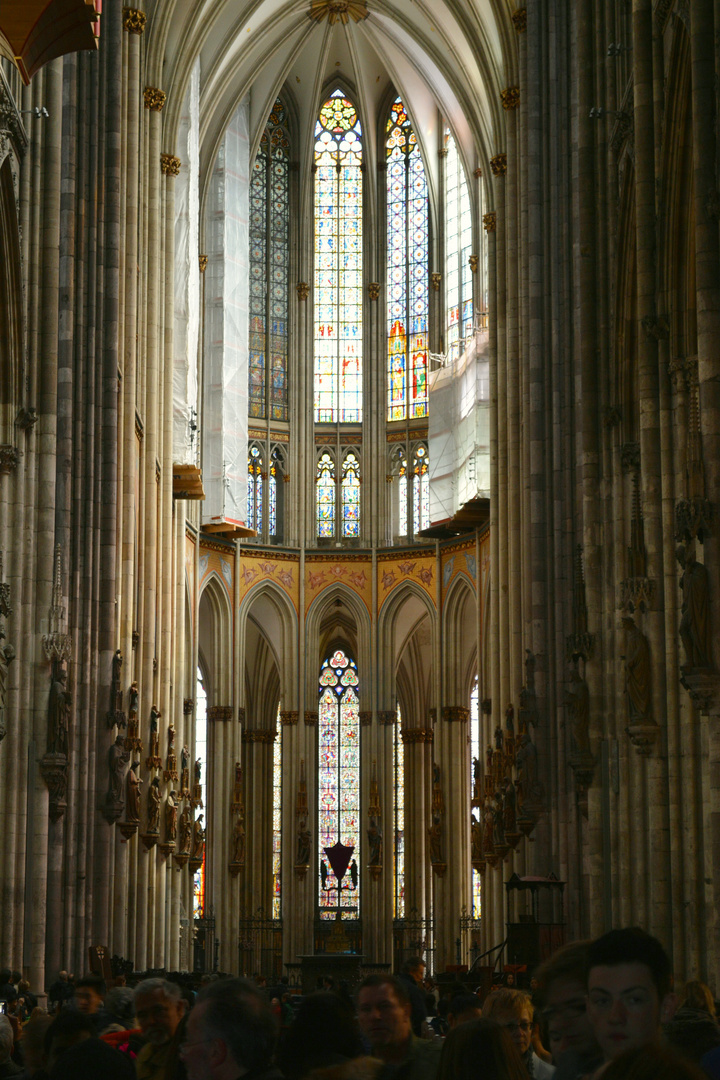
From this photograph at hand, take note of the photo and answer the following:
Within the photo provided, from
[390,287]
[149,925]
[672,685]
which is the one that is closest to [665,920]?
[672,685]

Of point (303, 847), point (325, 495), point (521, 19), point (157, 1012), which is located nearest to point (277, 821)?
point (303, 847)

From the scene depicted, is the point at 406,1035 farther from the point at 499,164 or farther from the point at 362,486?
the point at 362,486

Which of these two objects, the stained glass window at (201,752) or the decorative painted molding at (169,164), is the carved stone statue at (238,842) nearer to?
the stained glass window at (201,752)

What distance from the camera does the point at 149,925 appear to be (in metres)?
34.8

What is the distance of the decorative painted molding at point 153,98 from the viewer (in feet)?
125

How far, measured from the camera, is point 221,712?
1781 inches

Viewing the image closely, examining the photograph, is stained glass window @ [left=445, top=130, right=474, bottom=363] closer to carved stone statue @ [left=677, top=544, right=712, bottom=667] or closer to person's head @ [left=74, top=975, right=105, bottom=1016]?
carved stone statue @ [left=677, top=544, right=712, bottom=667]

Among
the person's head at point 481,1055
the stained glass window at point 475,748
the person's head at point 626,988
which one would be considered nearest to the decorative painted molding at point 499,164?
the stained glass window at point 475,748

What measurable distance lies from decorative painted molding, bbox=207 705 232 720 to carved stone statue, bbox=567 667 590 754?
21652mm

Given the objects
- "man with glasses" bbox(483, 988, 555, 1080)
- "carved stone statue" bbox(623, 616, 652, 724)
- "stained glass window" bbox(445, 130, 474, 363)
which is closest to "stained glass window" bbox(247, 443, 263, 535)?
"stained glass window" bbox(445, 130, 474, 363)

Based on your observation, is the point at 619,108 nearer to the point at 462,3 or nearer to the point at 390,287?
the point at 462,3

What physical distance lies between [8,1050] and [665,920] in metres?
12.0

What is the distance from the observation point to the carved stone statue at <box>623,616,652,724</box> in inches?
769

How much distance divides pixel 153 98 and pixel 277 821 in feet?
67.7
